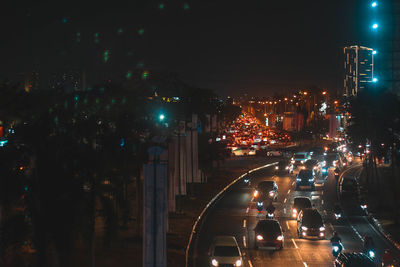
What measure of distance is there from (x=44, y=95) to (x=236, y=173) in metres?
48.0

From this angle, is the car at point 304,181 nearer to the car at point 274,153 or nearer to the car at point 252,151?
the car at point 274,153

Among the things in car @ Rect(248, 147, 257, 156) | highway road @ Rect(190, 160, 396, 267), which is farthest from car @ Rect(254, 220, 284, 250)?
car @ Rect(248, 147, 257, 156)

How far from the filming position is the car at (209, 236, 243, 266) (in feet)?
79.8

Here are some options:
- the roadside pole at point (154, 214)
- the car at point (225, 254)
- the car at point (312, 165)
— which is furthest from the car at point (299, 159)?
the roadside pole at point (154, 214)

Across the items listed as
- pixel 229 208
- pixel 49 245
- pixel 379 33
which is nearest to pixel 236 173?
pixel 229 208

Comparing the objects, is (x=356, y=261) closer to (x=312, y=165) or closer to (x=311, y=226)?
(x=311, y=226)

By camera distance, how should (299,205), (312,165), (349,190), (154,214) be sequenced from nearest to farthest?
1. (154,214)
2. (299,205)
3. (349,190)
4. (312,165)

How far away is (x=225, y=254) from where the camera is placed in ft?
80.9

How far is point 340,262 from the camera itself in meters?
21.2

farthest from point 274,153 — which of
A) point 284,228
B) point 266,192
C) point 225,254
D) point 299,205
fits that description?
point 225,254

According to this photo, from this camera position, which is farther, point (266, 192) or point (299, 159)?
point (299, 159)

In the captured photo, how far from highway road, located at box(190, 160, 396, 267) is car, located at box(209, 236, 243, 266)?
136cm

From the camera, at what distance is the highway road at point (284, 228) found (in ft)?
89.4

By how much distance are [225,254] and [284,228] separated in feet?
37.2
